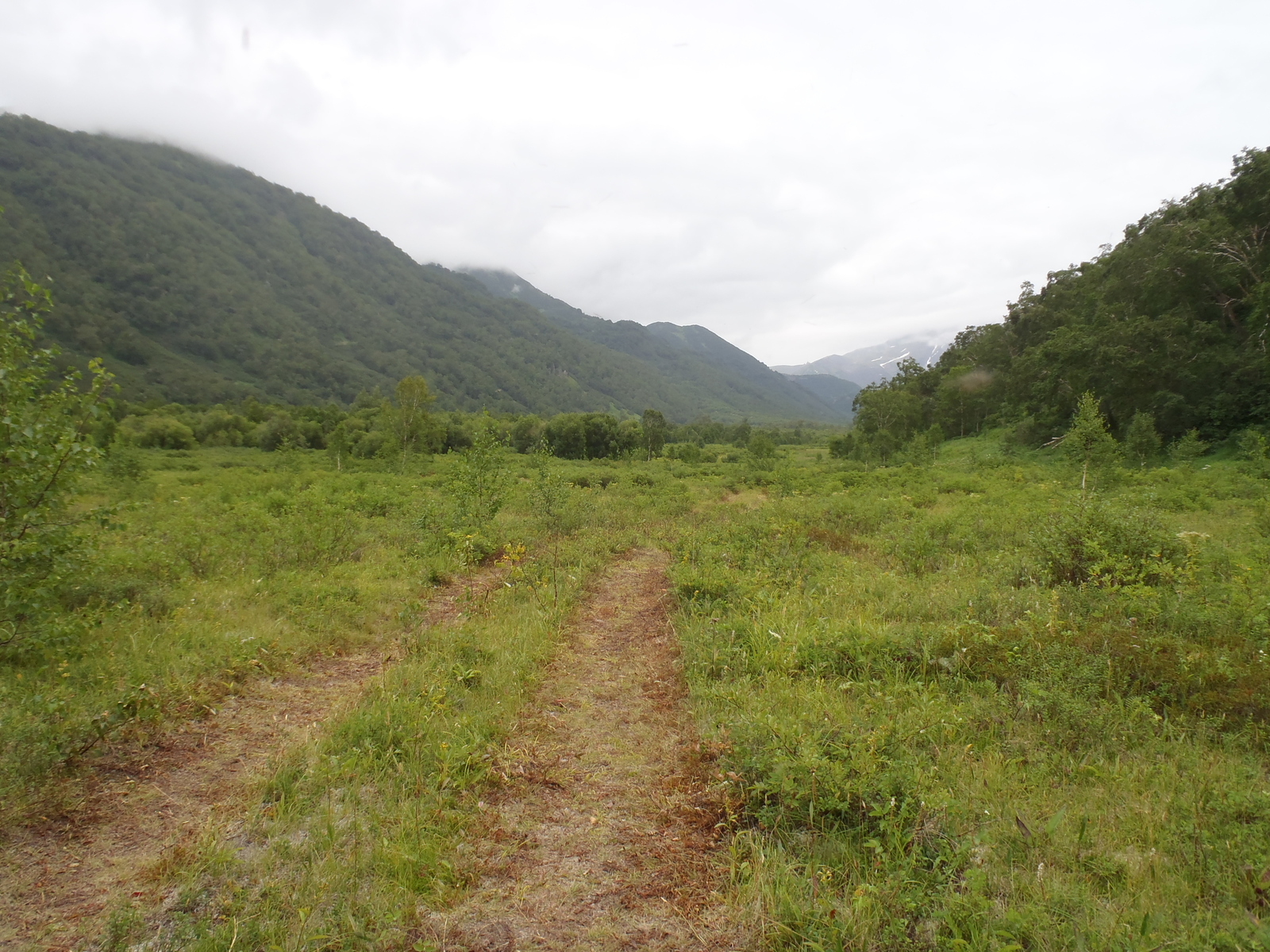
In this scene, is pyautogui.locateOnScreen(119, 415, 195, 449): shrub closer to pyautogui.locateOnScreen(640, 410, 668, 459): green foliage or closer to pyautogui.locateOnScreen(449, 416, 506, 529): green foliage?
pyautogui.locateOnScreen(640, 410, 668, 459): green foliage

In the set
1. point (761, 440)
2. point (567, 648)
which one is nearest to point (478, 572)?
point (567, 648)

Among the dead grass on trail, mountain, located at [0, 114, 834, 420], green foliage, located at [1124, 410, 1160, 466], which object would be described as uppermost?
mountain, located at [0, 114, 834, 420]

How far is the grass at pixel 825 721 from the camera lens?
331cm

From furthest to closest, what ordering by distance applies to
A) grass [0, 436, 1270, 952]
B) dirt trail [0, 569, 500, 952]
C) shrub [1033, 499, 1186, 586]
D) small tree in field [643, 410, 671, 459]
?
small tree in field [643, 410, 671, 459] < shrub [1033, 499, 1186, 586] < dirt trail [0, 569, 500, 952] < grass [0, 436, 1270, 952]

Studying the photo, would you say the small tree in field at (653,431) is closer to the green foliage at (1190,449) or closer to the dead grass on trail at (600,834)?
the green foliage at (1190,449)

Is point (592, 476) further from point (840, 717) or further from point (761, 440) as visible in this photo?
point (840, 717)

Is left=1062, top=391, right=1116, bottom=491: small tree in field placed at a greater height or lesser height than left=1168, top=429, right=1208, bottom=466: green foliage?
greater

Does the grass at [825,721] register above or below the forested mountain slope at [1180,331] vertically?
below

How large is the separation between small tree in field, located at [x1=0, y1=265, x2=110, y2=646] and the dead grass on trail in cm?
529

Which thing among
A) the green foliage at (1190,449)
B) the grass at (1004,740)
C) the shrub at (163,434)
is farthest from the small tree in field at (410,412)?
the green foliage at (1190,449)

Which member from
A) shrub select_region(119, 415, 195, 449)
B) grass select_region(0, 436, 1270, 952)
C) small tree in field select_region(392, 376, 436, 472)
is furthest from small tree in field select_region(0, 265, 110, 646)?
shrub select_region(119, 415, 195, 449)

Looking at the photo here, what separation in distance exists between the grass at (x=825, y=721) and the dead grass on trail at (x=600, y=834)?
0.82 feet

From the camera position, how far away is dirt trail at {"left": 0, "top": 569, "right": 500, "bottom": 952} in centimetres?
346

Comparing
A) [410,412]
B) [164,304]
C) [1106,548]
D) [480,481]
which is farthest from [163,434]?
[164,304]
